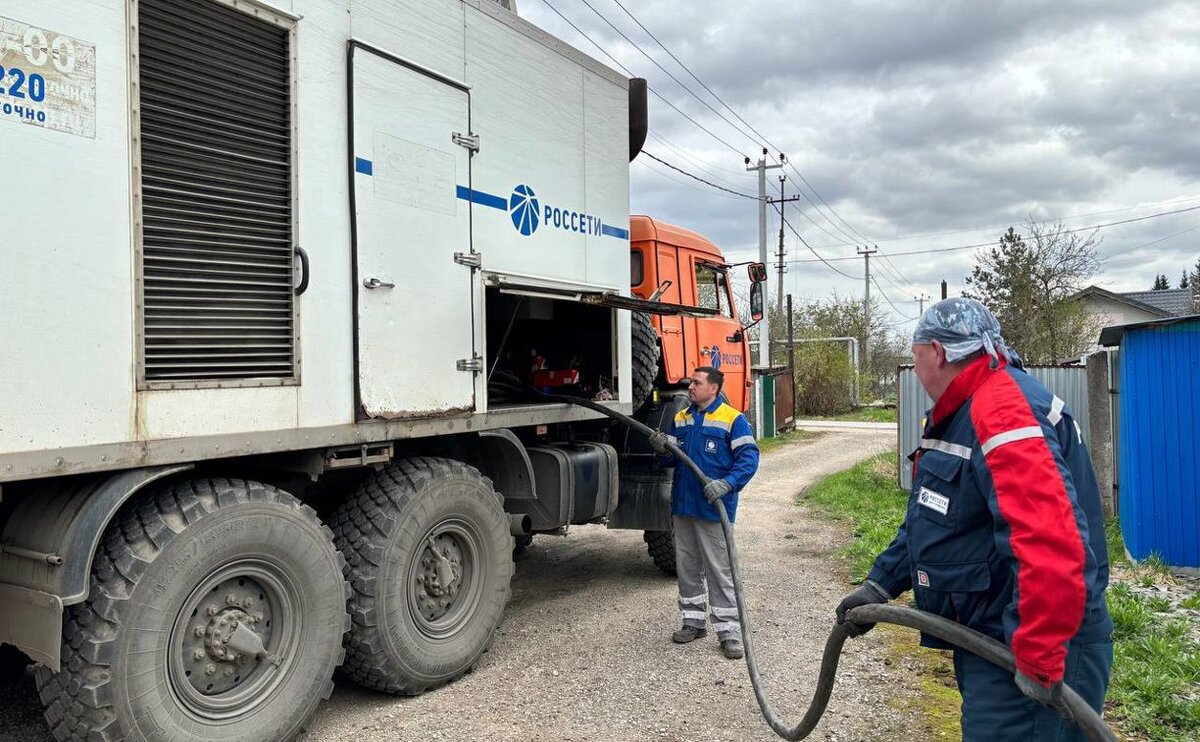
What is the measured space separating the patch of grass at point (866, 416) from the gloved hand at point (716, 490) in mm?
21596

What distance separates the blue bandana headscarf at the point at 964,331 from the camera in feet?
8.35

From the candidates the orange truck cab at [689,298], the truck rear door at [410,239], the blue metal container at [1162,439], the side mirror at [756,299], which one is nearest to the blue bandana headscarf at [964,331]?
the truck rear door at [410,239]

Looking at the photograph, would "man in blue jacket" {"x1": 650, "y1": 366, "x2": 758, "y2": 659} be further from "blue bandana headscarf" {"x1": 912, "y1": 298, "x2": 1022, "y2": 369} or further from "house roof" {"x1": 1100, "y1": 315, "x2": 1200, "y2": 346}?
"house roof" {"x1": 1100, "y1": 315, "x2": 1200, "y2": 346}

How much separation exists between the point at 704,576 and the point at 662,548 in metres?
1.32

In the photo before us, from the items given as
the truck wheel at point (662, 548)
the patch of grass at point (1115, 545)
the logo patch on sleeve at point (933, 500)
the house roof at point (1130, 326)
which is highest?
the house roof at point (1130, 326)

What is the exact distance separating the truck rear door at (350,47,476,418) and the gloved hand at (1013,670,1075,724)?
286cm

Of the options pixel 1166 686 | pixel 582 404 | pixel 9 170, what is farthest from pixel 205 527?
pixel 1166 686

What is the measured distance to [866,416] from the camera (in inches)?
1075

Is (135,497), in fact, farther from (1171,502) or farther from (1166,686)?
(1171,502)

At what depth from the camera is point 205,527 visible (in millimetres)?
3314

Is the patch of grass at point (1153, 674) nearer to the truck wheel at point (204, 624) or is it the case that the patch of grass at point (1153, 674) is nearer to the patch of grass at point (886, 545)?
the patch of grass at point (886, 545)

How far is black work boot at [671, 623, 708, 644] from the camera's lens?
5289 mm

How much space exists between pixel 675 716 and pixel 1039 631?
243 centimetres

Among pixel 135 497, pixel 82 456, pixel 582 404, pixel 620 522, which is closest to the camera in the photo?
pixel 82 456
